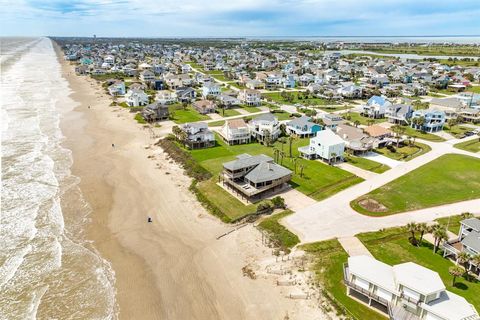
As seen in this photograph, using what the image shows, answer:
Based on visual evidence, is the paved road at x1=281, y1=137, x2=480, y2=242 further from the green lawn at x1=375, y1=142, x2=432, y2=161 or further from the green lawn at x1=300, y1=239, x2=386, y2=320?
the green lawn at x1=375, y1=142, x2=432, y2=161

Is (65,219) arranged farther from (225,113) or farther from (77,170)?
(225,113)

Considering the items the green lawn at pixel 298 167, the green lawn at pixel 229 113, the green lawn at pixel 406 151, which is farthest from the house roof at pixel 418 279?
the green lawn at pixel 229 113

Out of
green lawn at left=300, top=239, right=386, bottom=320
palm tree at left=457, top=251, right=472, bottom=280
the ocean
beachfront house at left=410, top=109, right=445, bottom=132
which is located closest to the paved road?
green lawn at left=300, top=239, right=386, bottom=320

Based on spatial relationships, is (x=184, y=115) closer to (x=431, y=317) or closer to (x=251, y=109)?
(x=251, y=109)

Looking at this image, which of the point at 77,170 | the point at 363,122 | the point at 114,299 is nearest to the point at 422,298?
the point at 114,299

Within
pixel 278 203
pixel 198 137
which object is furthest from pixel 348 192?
pixel 198 137

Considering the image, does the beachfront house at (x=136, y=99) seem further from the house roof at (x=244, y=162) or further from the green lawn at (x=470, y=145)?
the green lawn at (x=470, y=145)
